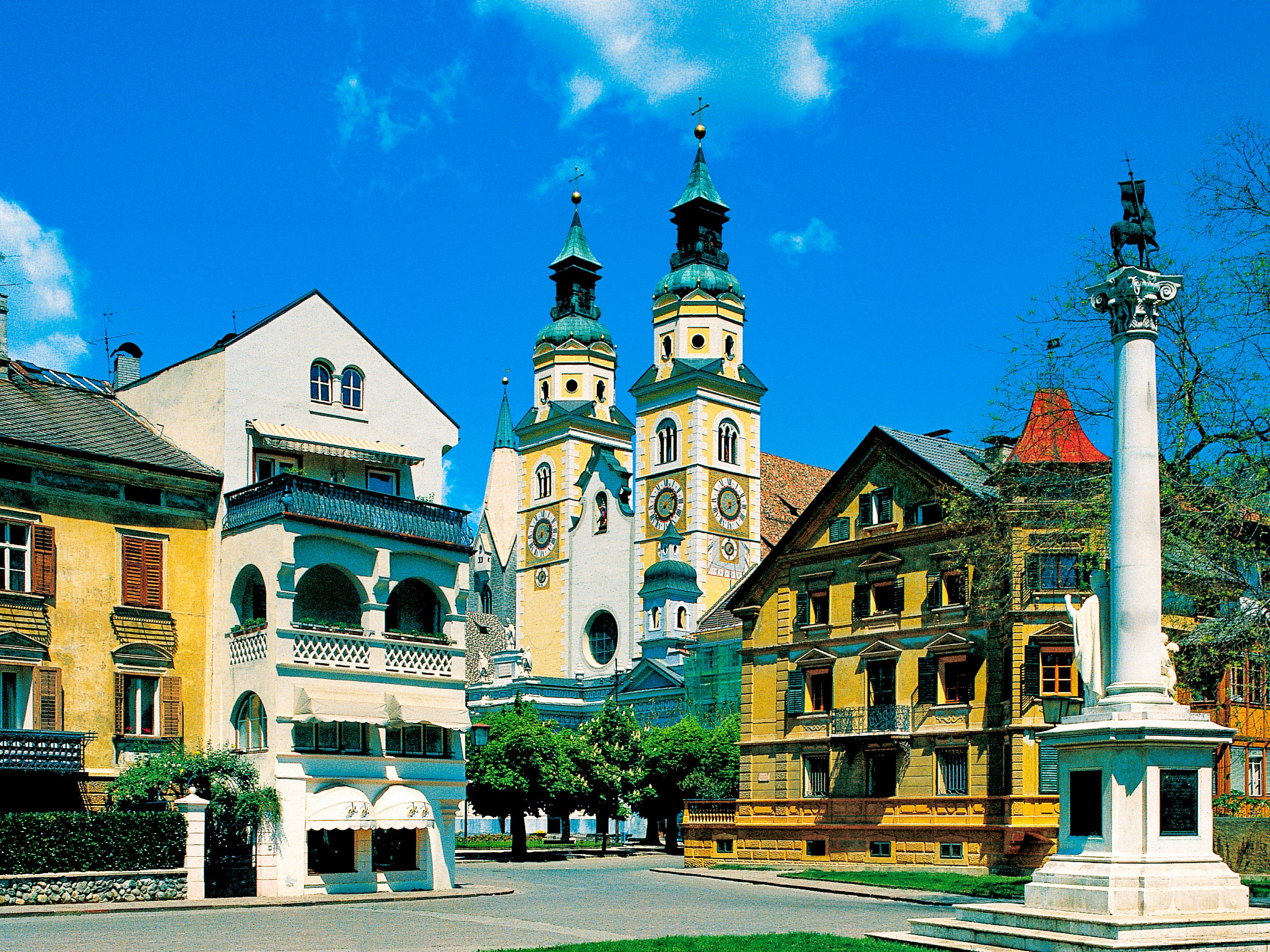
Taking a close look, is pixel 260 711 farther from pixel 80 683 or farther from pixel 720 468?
pixel 720 468

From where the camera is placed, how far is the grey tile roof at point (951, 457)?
47969mm

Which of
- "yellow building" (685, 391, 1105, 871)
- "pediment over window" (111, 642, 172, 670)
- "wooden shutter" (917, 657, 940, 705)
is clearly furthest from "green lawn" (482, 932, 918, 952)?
"wooden shutter" (917, 657, 940, 705)

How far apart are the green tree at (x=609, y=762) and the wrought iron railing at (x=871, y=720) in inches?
608

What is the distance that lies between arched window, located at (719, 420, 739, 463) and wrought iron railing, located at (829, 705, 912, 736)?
56.8m

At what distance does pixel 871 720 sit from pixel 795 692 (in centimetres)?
379

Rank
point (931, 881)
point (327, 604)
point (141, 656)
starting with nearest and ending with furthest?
point (141, 656)
point (931, 881)
point (327, 604)

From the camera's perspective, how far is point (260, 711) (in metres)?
37.1

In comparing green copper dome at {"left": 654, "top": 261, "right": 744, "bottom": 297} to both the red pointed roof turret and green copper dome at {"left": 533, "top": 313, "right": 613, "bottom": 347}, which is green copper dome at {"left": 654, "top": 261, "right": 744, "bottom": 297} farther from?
the red pointed roof turret

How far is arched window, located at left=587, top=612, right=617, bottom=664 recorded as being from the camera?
108 m

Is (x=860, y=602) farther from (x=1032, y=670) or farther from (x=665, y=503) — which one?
(x=665, y=503)

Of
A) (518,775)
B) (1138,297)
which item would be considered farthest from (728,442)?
(1138,297)

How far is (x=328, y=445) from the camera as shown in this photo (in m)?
40.9

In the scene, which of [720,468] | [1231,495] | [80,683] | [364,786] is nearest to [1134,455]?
[1231,495]

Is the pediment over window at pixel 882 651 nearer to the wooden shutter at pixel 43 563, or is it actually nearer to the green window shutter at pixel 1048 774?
the green window shutter at pixel 1048 774
